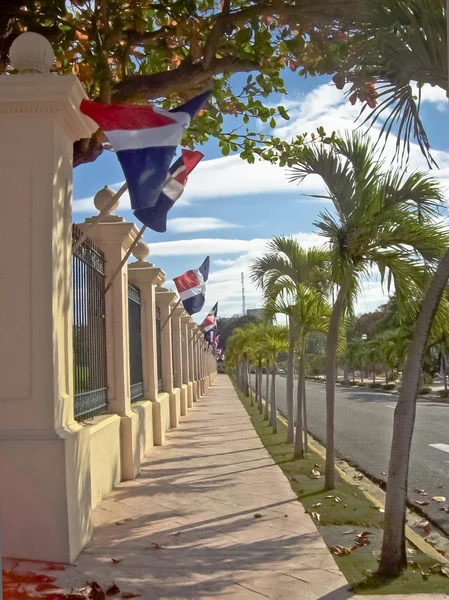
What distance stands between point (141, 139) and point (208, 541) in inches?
139

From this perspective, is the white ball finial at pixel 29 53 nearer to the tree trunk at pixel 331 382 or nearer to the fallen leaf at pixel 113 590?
the fallen leaf at pixel 113 590

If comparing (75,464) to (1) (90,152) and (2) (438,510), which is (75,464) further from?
(2) (438,510)

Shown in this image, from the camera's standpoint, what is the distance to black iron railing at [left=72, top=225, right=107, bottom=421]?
24.9 feet

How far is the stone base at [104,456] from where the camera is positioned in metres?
7.63

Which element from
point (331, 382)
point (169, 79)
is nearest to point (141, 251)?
point (331, 382)

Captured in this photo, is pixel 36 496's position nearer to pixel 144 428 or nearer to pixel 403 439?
pixel 403 439

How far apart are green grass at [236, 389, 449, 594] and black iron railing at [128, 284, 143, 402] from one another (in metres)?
2.64

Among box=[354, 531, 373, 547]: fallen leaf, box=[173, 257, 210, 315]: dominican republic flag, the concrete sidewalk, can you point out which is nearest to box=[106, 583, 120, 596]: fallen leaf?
the concrete sidewalk

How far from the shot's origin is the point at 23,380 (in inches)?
219

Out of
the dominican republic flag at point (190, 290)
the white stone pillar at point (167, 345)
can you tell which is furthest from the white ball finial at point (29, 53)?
the white stone pillar at point (167, 345)

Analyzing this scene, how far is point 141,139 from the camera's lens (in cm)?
561

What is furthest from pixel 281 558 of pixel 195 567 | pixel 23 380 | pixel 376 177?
pixel 376 177

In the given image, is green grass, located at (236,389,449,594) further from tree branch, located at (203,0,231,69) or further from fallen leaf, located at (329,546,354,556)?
tree branch, located at (203,0,231,69)

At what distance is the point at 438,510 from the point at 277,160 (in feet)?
15.8
